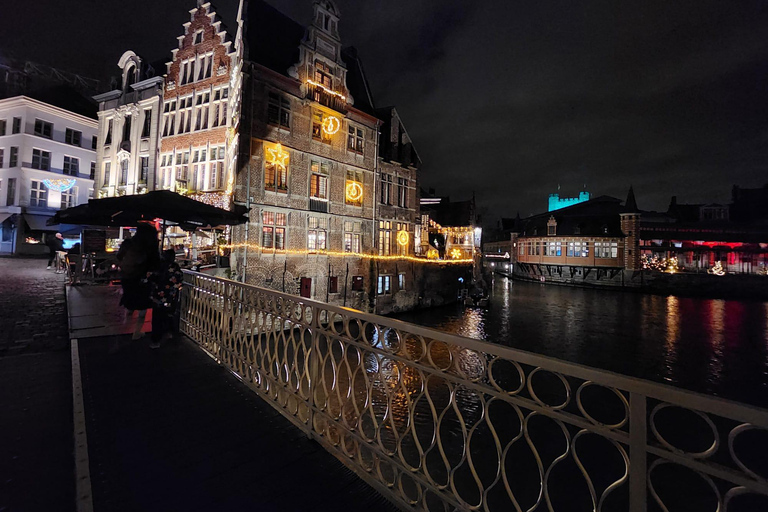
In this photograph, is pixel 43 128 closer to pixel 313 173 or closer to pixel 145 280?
pixel 313 173

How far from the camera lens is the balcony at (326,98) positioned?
18.9m

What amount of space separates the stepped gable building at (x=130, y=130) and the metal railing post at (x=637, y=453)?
83.5 feet

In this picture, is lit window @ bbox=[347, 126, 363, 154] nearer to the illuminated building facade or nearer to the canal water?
the illuminated building facade

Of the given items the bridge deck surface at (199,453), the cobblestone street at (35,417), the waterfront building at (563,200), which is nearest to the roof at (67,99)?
the cobblestone street at (35,417)

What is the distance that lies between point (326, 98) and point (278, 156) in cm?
477

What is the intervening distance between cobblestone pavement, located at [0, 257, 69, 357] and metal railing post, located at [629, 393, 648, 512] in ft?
27.6

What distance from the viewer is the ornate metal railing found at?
1693 mm

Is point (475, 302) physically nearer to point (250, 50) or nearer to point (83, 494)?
point (250, 50)

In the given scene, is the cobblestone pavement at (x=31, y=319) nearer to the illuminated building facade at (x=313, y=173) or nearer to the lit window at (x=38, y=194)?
the illuminated building facade at (x=313, y=173)

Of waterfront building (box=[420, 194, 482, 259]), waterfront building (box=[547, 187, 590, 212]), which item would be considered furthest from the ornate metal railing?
waterfront building (box=[547, 187, 590, 212])

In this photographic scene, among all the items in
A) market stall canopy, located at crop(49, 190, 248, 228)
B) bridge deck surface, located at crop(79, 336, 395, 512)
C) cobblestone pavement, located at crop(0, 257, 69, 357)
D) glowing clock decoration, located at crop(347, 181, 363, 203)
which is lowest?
bridge deck surface, located at crop(79, 336, 395, 512)

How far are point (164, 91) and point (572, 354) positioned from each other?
29.3m

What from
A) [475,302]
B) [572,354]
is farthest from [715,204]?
[572,354]

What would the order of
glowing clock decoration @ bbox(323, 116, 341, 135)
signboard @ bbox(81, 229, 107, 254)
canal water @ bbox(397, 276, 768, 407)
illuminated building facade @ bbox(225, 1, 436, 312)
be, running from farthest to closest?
glowing clock decoration @ bbox(323, 116, 341, 135), canal water @ bbox(397, 276, 768, 407), illuminated building facade @ bbox(225, 1, 436, 312), signboard @ bbox(81, 229, 107, 254)
